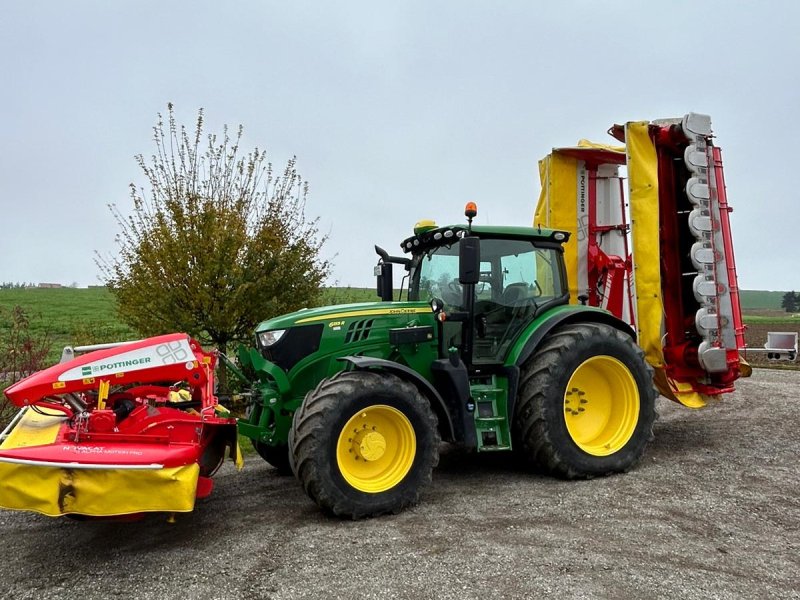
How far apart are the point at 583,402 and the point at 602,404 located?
234mm

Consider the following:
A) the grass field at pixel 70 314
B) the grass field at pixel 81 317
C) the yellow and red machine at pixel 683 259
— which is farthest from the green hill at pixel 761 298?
Answer: the yellow and red machine at pixel 683 259

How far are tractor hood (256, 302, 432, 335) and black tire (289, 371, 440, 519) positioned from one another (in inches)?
26.9

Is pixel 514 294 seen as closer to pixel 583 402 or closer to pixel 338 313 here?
pixel 583 402

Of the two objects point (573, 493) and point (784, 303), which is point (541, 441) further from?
point (784, 303)

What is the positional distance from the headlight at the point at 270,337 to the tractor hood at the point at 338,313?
0.09 feet

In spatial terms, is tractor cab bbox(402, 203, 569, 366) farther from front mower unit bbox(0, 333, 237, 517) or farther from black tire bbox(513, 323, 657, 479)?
front mower unit bbox(0, 333, 237, 517)

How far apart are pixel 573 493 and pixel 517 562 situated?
1.66 metres

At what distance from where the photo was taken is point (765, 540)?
4512 mm

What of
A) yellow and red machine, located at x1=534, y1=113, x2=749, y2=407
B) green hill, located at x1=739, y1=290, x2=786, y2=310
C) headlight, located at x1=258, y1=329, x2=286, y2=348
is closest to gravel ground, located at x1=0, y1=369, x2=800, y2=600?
yellow and red machine, located at x1=534, y1=113, x2=749, y2=407

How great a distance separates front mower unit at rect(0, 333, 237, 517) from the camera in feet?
13.5

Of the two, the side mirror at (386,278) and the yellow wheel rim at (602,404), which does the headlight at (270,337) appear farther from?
the yellow wheel rim at (602,404)

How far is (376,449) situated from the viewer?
5.15 metres

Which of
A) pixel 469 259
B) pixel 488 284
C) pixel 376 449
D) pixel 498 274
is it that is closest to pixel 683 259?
pixel 498 274

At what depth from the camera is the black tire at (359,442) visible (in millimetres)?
4816
